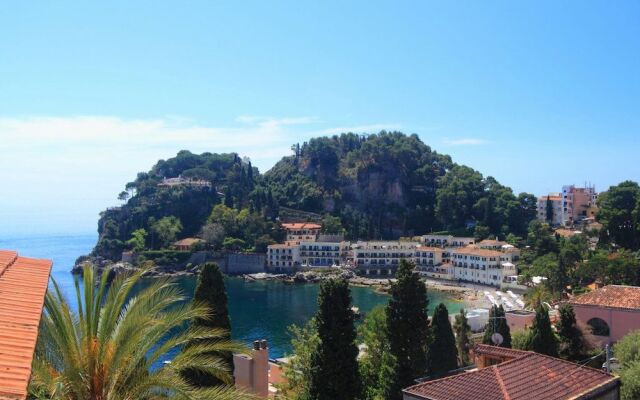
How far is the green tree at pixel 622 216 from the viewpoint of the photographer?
59531mm

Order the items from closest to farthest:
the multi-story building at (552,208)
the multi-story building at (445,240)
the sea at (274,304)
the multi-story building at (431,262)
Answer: the sea at (274,304)
the multi-story building at (431,262)
the multi-story building at (445,240)
the multi-story building at (552,208)

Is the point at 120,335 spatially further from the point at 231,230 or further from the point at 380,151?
the point at 380,151

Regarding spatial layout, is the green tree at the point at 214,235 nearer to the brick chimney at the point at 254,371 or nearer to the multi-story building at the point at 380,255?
the multi-story building at the point at 380,255

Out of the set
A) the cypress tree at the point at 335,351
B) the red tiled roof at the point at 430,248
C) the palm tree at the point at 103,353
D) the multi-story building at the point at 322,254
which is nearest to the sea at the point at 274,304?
the multi-story building at the point at 322,254

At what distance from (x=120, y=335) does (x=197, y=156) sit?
4358 inches

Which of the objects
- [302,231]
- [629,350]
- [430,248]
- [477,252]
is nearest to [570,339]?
[629,350]

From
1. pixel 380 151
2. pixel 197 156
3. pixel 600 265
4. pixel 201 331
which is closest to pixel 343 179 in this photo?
pixel 380 151

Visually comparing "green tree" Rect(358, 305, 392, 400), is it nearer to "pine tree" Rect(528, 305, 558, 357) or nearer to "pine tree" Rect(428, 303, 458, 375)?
"pine tree" Rect(428, 303, 458, 375)

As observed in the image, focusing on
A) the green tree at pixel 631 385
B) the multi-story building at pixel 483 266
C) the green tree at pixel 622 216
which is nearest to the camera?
the green tree at pixel 631 385

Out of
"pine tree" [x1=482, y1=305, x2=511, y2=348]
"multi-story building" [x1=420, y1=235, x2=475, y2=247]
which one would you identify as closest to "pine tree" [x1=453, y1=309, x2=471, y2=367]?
"pine tree" [x1=482, y1=305, x2=511, y2=348]

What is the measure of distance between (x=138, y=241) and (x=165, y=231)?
4231 mm

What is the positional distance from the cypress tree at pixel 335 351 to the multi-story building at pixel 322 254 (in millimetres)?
64999

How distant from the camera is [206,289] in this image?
14.1 metres

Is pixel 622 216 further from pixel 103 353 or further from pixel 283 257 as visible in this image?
pixel 103 353
